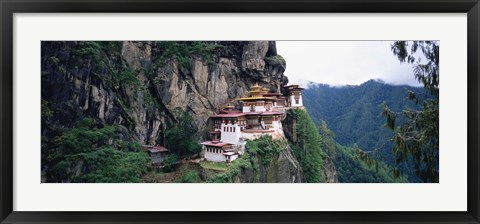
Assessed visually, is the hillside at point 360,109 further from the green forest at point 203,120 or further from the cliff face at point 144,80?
the cliff face at point 144,80

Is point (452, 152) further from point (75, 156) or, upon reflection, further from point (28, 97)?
point (28, 97)

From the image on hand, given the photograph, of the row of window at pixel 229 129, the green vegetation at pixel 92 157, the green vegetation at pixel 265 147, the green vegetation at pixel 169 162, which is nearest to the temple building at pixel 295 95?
the green vegetation at pixel 265 147

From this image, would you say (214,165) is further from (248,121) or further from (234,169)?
(248,121)

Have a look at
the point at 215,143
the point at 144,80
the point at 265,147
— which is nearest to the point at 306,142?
the point at 265,147

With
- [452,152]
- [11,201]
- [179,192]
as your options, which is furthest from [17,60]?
[452,152]

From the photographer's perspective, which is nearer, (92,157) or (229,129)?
(92,157)

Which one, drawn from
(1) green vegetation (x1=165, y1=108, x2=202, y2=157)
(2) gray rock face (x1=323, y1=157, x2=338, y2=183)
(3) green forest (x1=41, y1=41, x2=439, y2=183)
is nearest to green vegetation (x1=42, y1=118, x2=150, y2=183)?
(3) green forest (x1=41, y1=41, x2=439, y2=183)
